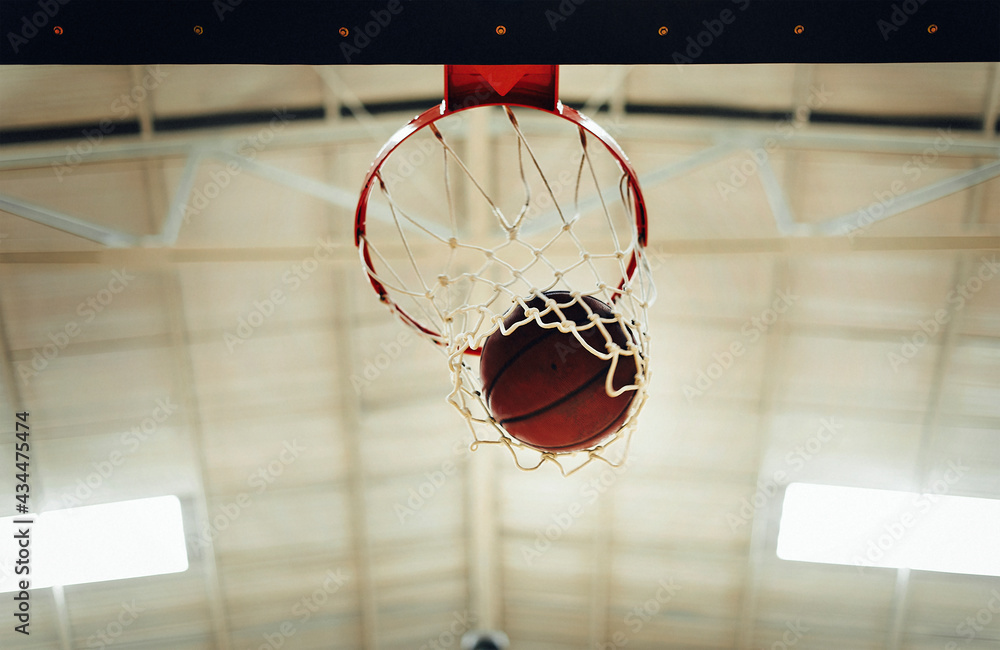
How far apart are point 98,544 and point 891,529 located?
586 centimetres

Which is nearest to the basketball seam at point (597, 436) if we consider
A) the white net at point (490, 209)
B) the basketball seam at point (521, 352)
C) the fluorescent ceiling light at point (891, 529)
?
the basketball seam at point (521, 352)

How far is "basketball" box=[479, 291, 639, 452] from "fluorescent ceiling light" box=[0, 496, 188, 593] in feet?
14.1

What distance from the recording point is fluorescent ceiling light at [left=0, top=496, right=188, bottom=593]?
5.45 meters

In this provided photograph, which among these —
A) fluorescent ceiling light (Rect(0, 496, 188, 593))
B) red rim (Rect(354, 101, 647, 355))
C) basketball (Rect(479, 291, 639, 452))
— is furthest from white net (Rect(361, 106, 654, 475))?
fluorescent ceiling light (Rect(0, 496, 188, 593))

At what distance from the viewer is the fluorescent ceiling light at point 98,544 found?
17.9ft

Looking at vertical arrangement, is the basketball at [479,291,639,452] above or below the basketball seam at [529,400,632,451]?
above

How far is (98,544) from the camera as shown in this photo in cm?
563

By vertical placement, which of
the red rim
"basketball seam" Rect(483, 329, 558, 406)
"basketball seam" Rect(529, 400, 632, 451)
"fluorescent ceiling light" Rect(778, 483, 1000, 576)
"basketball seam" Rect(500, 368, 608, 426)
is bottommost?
"fluorescent ceiling light" Rect(778, 483, 1000, 576)

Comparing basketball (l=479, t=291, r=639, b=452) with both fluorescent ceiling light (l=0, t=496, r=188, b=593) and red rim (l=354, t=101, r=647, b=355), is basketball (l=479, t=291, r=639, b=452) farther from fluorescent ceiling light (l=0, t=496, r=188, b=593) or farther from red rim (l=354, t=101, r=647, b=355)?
fluorescent ceiling light (l=0, t=496, r=188, b=593)

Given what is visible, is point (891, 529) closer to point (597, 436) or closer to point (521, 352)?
point (597, 436)

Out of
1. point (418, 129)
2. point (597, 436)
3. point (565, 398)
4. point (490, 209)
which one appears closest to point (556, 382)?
point (565, 398)

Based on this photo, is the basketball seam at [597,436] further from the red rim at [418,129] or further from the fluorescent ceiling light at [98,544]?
Answer: the fluorescent ceiling light at [98,544]

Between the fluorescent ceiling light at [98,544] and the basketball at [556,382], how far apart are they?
431 cm

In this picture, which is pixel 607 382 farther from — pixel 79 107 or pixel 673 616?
pixel 673 616
